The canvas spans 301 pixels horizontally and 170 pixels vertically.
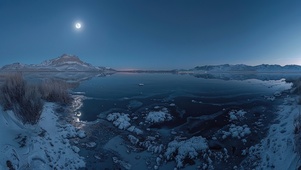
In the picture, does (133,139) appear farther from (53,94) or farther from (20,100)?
(53,94)

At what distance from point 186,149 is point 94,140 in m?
4.74

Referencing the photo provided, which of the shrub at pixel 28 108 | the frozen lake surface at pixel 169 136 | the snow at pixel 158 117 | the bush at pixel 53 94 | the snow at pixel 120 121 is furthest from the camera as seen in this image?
the bush at pixel 53 94

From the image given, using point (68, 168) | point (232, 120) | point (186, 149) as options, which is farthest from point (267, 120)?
point (68, 168)

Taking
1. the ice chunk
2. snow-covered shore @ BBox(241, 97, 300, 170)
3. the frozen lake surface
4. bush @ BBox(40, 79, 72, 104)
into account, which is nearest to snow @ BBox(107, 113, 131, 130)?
the frozen lake surface

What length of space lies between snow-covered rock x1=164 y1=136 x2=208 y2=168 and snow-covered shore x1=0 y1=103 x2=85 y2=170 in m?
3.65

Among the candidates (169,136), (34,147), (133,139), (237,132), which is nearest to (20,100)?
(34,147)

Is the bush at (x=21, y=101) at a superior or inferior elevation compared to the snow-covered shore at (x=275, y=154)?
superior

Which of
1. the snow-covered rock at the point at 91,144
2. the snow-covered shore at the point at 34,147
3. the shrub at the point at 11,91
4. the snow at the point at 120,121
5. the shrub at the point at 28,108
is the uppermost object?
the shrub at the point at 11,91

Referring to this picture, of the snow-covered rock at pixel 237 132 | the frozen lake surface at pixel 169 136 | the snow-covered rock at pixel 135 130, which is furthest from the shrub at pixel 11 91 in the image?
the snow-covered rock at pixel 237 132

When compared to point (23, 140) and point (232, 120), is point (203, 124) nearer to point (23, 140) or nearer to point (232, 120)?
point (232, 120)

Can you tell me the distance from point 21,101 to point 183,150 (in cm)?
801

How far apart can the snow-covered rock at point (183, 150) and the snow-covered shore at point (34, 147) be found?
12.0ft

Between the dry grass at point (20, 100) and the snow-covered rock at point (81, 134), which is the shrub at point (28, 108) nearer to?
the dry grass at point (20, 100)

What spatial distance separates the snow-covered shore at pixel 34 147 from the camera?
18.5ft
